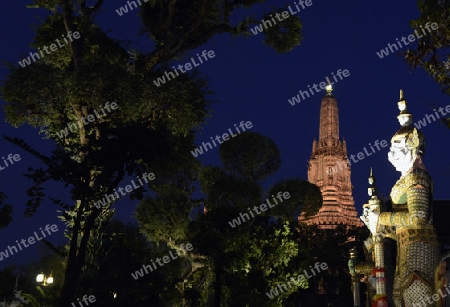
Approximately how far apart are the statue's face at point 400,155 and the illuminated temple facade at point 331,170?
39655 millimetres

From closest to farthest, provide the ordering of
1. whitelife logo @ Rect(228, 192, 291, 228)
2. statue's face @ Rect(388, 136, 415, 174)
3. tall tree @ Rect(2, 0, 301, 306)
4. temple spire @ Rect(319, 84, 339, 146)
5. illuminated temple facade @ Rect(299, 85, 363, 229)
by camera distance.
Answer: tall tree @ Rect(2, 0, 301, 306), statue's face @ Rect(388, 136, 415, 174), whitelife logo @ Rect(228, 192, 291, 228), illuminated temple facade @ Rect(299, 85, 363, 229), temple spire @ Rect(319, 84, 339, 146)

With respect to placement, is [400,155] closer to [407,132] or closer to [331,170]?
[407,132]

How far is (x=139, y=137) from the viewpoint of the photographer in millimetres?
12023

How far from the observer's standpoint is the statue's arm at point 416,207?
1219cm

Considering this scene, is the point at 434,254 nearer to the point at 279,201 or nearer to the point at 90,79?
the point at 90,79

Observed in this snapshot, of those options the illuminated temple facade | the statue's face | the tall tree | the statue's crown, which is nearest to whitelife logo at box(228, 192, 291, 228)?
the tall tree

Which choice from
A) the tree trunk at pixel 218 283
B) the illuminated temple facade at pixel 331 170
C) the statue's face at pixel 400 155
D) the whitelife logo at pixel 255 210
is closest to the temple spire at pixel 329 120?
the illuminated temple facade at pixel 331 170

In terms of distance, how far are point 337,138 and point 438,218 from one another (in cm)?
2917

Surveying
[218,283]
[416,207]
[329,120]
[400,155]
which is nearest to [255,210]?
[218,283]

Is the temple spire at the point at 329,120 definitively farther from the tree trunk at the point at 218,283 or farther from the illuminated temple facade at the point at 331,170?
the tree trunk at the point at 218,283

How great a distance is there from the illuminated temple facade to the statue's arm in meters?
40.3

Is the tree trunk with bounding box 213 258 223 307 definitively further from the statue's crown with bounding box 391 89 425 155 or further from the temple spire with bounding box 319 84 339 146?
the temple spire with bounding box 319 84 339 146

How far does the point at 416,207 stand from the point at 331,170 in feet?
144

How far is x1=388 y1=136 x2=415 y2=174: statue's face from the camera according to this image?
42.6 feet
